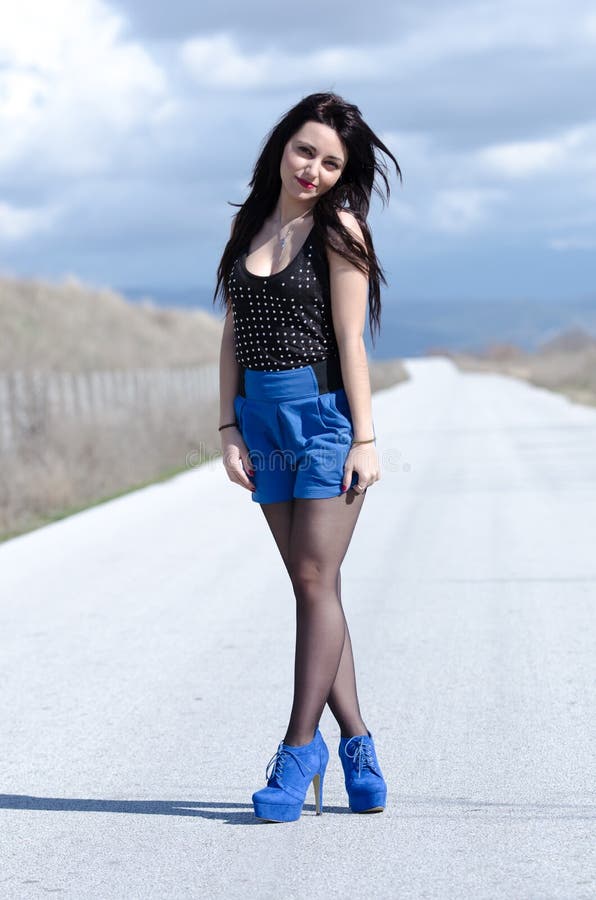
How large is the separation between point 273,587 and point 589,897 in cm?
510

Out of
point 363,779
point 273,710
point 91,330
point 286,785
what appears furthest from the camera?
point 91,330

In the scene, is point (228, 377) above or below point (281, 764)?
above

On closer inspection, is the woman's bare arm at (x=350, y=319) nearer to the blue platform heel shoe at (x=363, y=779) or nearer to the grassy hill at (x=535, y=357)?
the blue platform heel shoe at (x=363, y=779)

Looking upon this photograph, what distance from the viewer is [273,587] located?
8.52 metres

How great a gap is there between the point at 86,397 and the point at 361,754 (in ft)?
63.0

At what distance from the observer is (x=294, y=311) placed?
4.20 metres

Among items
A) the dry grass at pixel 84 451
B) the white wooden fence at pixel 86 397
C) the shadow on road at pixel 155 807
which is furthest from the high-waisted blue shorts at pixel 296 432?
the white wooden fence at pixel 86 397

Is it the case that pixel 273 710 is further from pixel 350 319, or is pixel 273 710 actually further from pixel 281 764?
pixel 350 319

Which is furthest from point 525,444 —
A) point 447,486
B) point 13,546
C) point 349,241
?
point 349,241

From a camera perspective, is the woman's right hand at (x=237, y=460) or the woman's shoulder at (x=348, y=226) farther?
the woman's right hand at (x=237, y=460)

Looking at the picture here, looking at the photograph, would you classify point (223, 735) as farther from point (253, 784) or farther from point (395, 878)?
point (395, 878)

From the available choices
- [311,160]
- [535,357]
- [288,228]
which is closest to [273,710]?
[288,228]

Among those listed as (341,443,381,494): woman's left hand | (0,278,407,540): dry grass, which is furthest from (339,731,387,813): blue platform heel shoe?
(0,278,407,540): dry grass

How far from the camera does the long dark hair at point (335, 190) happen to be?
419 centimetres
